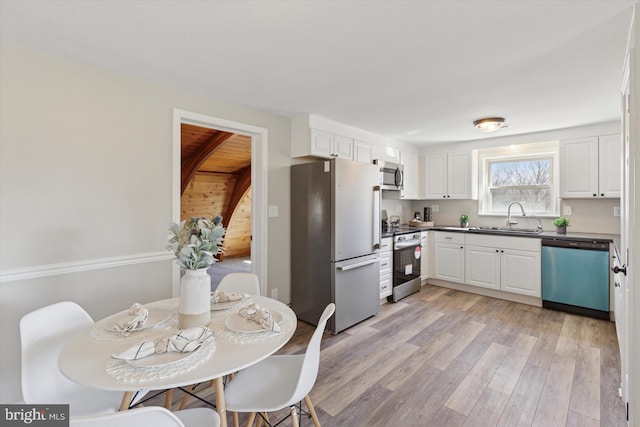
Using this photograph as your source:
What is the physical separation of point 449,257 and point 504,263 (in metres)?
0.72

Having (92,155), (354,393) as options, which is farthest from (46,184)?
(354,393)

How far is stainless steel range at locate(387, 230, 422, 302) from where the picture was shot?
391 cm

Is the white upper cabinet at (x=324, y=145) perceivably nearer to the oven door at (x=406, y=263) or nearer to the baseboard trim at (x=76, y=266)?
the oven door at (x=406, y=263)

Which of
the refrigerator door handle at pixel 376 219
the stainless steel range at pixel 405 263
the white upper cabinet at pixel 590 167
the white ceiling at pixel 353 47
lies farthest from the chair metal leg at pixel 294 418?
the white upper cabinet at pixel 590 167

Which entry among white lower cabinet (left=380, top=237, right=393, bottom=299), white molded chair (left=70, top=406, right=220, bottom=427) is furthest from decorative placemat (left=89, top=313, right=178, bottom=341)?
white lower cabinet (left=380, top=237, right=393, bottom=299)

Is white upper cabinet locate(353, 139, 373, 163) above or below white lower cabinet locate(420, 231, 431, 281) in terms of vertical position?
above

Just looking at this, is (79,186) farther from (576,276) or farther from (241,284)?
(576,276)

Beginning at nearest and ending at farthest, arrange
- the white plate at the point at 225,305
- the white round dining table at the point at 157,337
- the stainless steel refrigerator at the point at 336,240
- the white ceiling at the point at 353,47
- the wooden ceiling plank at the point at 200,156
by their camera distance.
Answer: the white round dining table at the point at 157,337 < the white ceiling at the point at 353,47 < the white plate at the point at 225,305 < the stainless steel refrigerator at the point at 336,240 < the wooden ceiling plank at the point at 200,156

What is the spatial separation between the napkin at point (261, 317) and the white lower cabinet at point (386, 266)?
2.44 meters

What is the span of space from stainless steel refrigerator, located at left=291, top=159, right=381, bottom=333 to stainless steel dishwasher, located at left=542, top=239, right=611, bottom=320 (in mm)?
2100

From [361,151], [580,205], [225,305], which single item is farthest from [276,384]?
[580,205]

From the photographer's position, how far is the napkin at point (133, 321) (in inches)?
53.9

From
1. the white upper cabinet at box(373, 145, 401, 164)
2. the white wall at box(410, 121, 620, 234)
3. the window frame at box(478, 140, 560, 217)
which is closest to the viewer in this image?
the white wall at box(410, 121, 620, 234)

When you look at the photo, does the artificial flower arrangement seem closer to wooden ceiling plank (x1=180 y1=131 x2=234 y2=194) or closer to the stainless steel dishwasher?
wooden ceiling plank (x1=180 y1=131 x2=234 y2=194)
